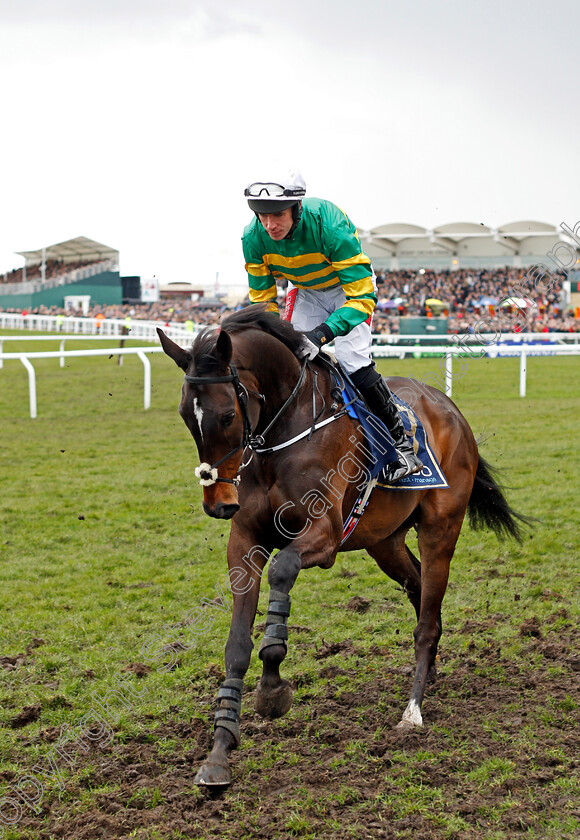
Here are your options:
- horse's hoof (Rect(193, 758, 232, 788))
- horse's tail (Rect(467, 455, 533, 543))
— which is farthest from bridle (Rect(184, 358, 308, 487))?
horse's tail (Rect(467, 455, 533, 543))

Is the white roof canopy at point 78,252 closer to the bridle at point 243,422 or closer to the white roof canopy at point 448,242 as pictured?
the white roof canopy at point 448,242

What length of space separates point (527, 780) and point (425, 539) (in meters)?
1.52

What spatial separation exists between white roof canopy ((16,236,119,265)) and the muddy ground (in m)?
52.3

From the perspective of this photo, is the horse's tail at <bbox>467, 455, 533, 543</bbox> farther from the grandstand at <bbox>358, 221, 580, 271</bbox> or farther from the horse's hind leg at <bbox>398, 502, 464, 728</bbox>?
the grandstand at <bbox>358, 221, 580, 271</bbox>

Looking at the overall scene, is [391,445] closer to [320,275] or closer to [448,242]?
[320,275]

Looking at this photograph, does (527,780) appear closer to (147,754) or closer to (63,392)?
(147,754)

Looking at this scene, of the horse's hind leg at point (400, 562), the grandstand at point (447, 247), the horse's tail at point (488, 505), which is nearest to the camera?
the horse's hind leg at point (400, 562)

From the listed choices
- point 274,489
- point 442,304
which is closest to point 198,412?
point 274,489

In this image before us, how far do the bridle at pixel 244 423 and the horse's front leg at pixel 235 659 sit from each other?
0.39 metres

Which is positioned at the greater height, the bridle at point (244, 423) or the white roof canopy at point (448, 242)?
the white roof canopy at point (448, 242)

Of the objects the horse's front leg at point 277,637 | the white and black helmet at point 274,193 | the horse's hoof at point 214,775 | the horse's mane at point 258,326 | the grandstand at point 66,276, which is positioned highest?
the grandstand at point 66,276

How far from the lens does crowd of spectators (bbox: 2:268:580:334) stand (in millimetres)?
26109

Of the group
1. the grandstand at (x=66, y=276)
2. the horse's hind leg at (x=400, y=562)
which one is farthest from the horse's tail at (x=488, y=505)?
the grandstand at (x=66, y=276)

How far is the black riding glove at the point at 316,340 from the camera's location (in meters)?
3.63
